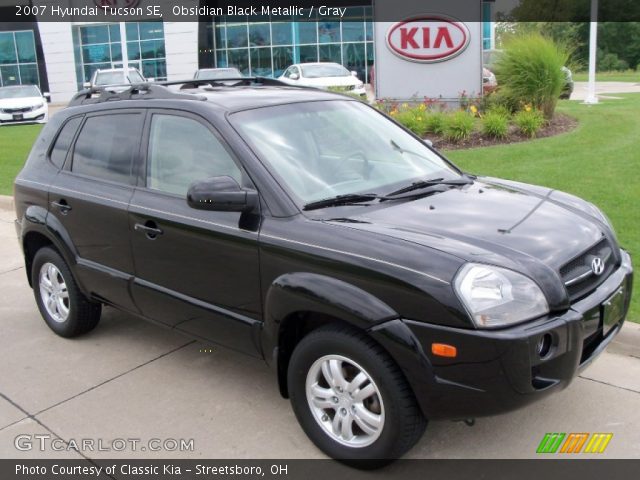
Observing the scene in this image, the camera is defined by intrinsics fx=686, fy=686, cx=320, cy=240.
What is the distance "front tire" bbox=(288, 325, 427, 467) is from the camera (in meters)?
3.02

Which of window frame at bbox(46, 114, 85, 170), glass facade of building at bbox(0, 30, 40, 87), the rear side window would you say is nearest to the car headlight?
the rear side window

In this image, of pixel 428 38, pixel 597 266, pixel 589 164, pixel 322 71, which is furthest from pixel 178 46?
pixel 597 266

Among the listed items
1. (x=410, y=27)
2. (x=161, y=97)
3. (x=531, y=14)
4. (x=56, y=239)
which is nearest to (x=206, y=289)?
(x=161, y=97)

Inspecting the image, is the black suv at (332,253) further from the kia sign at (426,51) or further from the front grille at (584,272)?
the kia sign at (426,51)

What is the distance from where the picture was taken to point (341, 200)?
3.62 meters

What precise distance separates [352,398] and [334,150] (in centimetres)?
151

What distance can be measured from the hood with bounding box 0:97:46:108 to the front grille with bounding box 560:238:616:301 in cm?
2330

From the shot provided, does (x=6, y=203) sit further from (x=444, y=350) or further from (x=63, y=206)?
(x=444, y=350)

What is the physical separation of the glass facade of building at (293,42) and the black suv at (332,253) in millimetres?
34481

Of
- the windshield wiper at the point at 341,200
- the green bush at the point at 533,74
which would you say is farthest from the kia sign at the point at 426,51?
the windshield wiper at the point at 341,200

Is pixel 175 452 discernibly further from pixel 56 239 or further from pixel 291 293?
pixel 56 239

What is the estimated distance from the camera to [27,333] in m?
5.38

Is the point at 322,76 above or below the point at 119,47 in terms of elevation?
below

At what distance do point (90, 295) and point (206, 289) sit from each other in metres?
1.38
